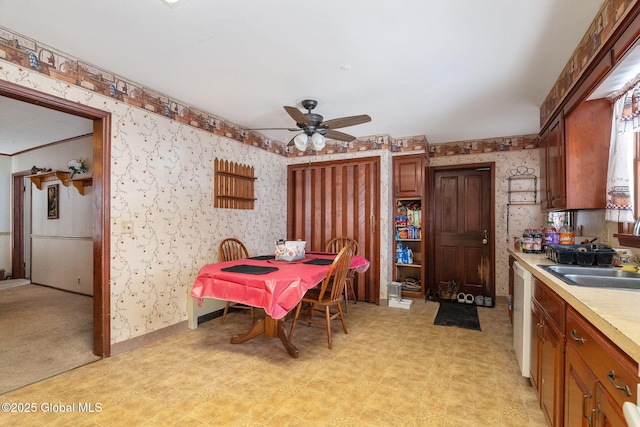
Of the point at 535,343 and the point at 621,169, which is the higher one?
the point at 621,169

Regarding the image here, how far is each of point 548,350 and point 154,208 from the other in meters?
3.19

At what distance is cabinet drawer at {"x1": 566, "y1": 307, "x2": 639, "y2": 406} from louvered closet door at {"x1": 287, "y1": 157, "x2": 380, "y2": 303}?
302cm

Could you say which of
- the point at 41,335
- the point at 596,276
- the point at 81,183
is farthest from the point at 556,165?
the point at 81,183

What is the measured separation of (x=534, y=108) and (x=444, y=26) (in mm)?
2000

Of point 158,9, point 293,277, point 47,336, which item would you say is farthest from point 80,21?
point 47,336

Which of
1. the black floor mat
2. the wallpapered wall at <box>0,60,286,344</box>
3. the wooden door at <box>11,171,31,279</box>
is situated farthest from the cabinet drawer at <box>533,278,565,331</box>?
the wooden door at <box>11,171,31,279</box>

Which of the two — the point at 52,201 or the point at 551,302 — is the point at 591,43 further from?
the point at 52,201

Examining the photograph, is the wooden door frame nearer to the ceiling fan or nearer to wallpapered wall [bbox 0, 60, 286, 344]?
wallpapered wall [bbox 0, 60, 286, 344]

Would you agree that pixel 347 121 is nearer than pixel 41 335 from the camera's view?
Yes

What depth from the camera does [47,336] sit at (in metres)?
3.03

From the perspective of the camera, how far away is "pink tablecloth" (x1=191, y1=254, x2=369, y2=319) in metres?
2.21

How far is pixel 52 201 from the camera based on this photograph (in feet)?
16.8

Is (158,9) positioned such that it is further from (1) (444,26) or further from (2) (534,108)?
(2) (534,108)

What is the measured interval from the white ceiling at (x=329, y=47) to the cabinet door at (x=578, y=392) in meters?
1.83
